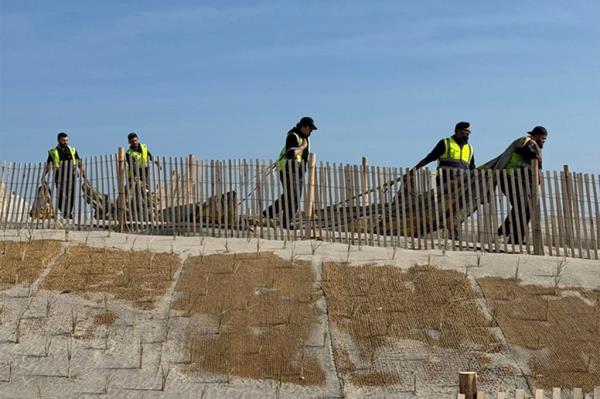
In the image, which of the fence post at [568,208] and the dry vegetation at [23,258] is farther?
the fence post at [568,208]

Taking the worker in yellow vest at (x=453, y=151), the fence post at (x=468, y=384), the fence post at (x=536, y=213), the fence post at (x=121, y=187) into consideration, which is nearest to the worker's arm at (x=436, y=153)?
the worker in yellow vest at (x=453, y=151)

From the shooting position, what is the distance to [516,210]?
13859 millimetres

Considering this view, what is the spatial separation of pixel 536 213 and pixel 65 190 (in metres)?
6.26

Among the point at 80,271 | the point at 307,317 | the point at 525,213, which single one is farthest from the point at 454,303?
the point at 80,271

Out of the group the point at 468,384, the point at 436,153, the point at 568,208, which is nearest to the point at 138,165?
the point at 436,153

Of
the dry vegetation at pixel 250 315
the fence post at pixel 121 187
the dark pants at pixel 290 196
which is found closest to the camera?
the dry vegetation at pixel 250 315

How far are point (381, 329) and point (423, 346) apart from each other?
0.50 meters

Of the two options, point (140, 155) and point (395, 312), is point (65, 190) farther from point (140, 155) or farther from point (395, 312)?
point (395, 312)

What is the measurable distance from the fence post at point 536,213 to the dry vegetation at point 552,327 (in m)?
1.69

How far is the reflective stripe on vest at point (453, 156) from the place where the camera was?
48.8ft

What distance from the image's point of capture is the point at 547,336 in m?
10.8

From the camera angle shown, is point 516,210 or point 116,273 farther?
point 516,210

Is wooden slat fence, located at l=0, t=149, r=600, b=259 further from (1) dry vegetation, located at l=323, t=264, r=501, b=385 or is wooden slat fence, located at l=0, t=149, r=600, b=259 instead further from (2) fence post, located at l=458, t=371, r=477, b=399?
(2) fence post, located at l=458, t=371, r=477, b=399

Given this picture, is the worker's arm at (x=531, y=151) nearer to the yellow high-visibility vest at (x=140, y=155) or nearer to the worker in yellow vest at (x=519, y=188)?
the worker in yellow vest at (x=519, y=188)
